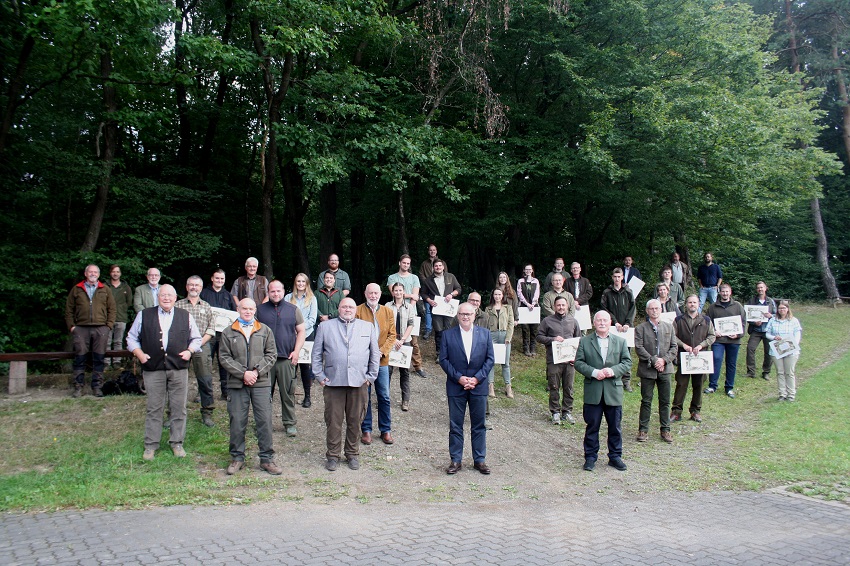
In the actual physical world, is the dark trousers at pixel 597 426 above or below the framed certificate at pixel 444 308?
below

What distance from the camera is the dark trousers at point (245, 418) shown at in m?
6.82

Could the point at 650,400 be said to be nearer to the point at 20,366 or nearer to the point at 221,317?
the point at 221,317

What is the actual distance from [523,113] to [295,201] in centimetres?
817

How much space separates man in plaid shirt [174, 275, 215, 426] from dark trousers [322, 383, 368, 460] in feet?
6.89

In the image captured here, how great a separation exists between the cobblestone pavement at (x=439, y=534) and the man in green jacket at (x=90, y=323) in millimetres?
4440

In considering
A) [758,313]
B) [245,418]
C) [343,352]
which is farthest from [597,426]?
[758,313]

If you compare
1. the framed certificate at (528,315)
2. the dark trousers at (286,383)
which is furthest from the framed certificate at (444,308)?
the dark trousers at (286,383)

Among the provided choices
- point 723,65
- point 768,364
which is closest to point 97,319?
point 768,364

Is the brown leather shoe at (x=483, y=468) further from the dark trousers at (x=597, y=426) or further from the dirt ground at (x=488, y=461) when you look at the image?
the dark trousers at (x=597, y=426)

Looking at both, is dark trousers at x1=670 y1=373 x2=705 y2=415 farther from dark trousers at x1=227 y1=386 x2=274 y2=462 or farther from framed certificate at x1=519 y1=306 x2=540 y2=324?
dark trousers at x1=227 y1=386 x2=274 y2=462

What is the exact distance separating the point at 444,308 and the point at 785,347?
20.5 ft

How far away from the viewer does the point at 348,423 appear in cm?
719

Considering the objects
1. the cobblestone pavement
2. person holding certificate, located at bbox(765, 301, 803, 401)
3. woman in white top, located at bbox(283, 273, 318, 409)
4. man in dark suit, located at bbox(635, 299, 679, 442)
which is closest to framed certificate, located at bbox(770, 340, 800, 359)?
person holding certificate, located at bbox(765, 301, 803, 401)

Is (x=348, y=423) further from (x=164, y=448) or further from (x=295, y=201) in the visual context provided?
(x=295, y=201)
